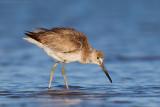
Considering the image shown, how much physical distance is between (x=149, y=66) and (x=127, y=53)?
78.7 inches

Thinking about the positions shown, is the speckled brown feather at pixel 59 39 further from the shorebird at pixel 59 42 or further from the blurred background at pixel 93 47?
the blurred background at pixel 93 47

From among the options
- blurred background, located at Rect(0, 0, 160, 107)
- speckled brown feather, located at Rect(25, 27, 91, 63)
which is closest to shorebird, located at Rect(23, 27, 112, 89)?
speckled brown feather, located at Rect(25, 27, 91, 63)

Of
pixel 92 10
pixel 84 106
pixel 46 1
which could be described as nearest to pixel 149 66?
pixel 84 106

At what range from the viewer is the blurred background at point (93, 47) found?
26.1 ft

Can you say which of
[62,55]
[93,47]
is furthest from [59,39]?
[93,47]

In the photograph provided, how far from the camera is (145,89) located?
8609mm

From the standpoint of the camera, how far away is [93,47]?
46.3 ft

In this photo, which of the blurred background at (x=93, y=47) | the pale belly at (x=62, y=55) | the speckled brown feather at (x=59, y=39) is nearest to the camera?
the blurred background at (x=93, y=47)

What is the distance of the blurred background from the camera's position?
797cm

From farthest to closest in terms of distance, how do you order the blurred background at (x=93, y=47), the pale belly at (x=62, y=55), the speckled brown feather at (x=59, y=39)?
the pale belly at (x=62, y=55) < the speckled brown feather at (x=59, y=39) < the blurred background at (x=93, y=47)

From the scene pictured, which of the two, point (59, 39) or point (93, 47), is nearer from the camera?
point (59, 39)

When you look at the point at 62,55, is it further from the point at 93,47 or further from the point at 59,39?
the point at 93,47

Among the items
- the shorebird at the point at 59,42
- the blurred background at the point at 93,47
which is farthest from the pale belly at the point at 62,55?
the blurred background at the point at 93,47

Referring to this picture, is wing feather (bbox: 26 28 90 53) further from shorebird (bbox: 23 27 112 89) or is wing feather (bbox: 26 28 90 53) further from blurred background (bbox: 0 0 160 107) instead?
blurred background (bbox: 0 0 160 107)
